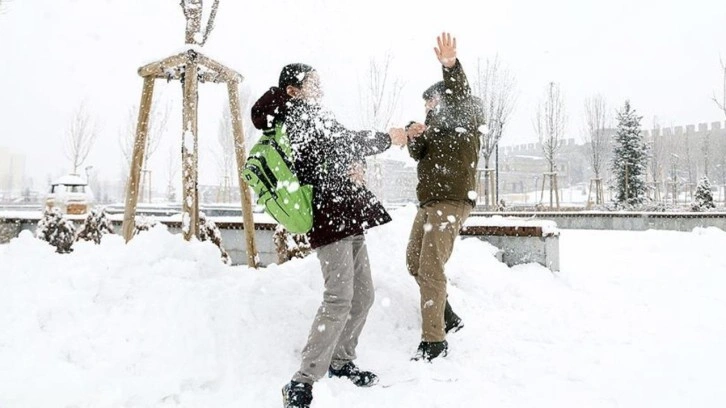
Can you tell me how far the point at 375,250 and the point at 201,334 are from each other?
1.99 m

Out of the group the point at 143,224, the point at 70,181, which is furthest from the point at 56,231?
the point at 70,181

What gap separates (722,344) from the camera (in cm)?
329

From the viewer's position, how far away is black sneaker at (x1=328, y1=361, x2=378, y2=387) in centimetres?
267

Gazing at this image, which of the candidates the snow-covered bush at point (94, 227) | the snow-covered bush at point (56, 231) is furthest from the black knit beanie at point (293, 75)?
the snow-covered bush at point (56, 231)

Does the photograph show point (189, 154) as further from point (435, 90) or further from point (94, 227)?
point (94, 227)

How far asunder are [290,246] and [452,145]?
2985 mm

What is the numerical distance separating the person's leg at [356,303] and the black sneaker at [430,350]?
495 mm

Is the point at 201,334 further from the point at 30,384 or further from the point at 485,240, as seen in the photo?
the point at 485,240

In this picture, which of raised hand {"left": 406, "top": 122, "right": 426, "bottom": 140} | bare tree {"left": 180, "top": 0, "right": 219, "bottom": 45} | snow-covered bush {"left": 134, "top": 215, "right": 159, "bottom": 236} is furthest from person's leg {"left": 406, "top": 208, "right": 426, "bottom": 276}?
snow-covered bush {"left": 134, "top": 215, "right": 159, "bottom": 236}

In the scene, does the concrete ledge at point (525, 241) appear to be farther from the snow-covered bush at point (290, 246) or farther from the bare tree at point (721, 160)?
the bare tree at point (721, 160)

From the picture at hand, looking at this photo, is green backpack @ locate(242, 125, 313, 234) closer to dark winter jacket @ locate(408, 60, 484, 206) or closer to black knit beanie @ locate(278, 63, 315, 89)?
black knit beanie @ locate(278, 63, 315, 89)

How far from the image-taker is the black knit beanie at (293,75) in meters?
2.65

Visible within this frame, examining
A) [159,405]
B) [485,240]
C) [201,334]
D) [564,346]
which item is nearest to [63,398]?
[159,405]

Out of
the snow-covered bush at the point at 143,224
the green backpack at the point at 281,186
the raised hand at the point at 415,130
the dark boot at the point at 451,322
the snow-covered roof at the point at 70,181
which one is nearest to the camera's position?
the green backpack at the point at 281,186
